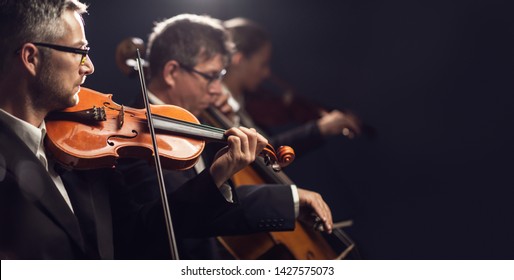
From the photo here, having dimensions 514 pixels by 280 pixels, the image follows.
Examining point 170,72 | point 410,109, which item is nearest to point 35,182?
point 170,72

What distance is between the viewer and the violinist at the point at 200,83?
4.67 ft

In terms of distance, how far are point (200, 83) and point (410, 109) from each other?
4.82ft

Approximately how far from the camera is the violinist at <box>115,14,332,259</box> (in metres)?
1.42

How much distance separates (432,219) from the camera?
8.11 ft

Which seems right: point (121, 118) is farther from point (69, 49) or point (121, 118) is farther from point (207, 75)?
point (207, 75)

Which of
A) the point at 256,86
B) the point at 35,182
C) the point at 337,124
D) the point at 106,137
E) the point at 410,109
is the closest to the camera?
the point at 35,182

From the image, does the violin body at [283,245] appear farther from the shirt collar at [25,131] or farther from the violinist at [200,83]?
the shirt collar at [25,131]

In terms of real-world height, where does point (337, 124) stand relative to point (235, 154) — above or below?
above

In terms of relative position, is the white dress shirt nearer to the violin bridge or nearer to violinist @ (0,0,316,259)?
violinist @ (0,0,316,259)

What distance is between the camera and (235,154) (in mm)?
1222

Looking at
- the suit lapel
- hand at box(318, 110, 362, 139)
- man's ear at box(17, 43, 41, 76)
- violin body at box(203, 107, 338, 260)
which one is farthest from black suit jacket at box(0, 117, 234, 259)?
hand at box(318, 110, 362, 139)

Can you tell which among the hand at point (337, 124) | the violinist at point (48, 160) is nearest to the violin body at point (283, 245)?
the violinist at point (48, 160)
